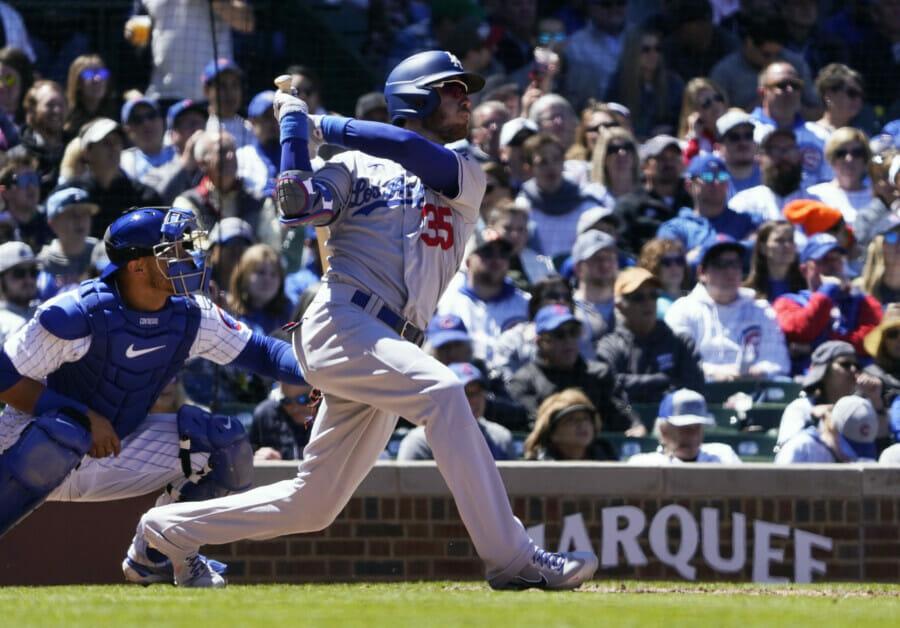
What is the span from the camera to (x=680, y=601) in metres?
5.07

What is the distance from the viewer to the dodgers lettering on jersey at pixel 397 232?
5273mm

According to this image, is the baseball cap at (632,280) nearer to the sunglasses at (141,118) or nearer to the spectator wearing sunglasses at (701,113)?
the spectator wearing sunglasses at (701,113)

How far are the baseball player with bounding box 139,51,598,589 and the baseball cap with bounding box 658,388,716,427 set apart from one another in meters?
2.46

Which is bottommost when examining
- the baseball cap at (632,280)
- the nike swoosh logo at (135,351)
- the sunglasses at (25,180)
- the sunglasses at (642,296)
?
the nike swoosh logo at (135,351)

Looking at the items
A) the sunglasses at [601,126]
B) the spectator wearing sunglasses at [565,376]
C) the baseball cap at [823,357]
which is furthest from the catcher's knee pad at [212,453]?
the sunglasses at [601,126]

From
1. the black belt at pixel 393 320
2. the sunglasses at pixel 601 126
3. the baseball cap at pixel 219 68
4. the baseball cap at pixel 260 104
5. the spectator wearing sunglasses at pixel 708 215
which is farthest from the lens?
the sunglasses at pixel 601 126

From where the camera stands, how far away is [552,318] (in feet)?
27.3

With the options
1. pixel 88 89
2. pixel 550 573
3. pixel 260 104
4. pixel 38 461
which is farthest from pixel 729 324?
pixel 38 461

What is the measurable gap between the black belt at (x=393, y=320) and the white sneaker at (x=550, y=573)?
796 mm

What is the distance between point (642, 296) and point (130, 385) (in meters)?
3.63

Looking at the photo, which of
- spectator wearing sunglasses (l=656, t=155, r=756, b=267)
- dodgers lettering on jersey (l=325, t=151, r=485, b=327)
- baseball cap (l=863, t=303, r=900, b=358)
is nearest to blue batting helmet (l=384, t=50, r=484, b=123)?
dodgers lettering on jersey (l=325, t=151, r=485, b=327)

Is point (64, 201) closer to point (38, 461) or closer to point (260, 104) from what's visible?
point (260, 104)

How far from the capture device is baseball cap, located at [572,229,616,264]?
9008mm

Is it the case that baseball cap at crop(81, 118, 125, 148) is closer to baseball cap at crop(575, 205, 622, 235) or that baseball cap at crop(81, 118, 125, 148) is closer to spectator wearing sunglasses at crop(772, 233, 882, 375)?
baseball cap at crop(575, 205, 622, 235)
